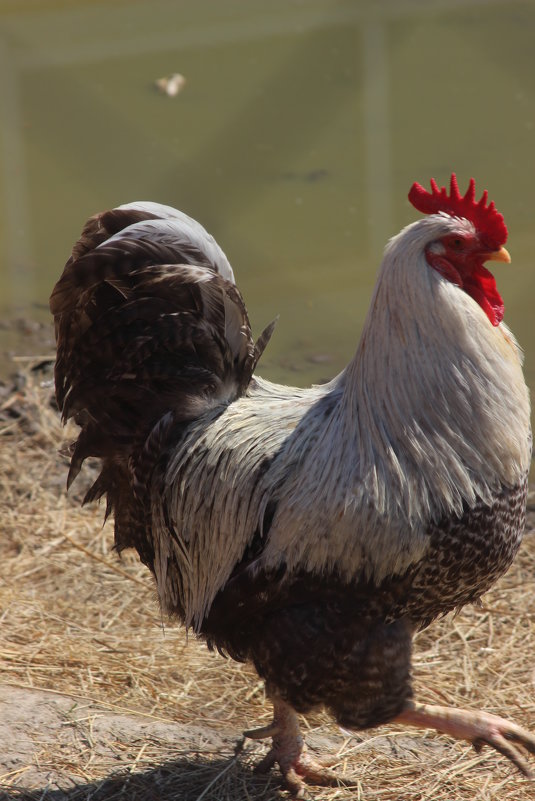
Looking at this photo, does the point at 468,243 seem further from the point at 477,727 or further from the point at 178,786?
the point at 178,786

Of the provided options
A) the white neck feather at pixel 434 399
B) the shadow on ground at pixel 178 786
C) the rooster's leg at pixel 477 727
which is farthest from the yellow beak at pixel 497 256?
the shadow on ground at pixel 178 786

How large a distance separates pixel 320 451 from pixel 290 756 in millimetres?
1172

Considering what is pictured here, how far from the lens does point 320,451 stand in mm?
3217

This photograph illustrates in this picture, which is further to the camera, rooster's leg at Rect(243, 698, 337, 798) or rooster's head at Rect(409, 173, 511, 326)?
rooster's leg at Rect(243, 698, 337, 798)

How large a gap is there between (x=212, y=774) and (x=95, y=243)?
1905mm

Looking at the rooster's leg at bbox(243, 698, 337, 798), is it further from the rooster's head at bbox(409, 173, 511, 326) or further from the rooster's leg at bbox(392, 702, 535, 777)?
the rooster's head at bbox(409, 173, 511, 326)

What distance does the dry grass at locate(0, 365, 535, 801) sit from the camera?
358cm

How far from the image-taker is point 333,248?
7.66m

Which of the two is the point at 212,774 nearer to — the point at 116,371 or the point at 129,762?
the point at 129,762

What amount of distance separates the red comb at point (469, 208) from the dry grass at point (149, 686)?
62.7 inches

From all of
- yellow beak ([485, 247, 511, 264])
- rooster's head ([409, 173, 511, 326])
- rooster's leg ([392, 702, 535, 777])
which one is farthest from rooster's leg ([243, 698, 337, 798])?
yellow beak ([485, 247, 511, 264])

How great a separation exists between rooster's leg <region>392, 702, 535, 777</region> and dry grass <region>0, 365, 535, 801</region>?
428mm

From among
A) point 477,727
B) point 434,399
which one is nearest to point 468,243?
point 434,399

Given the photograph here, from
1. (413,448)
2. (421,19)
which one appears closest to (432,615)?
(413,448)
